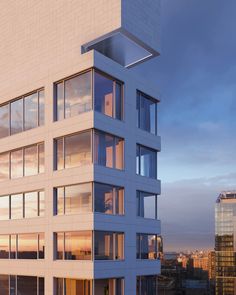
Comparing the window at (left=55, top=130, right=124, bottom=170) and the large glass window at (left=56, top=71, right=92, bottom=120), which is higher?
the large glass window at (left=56, top=71, right=92, bottom=120)

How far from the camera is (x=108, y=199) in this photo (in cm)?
2841

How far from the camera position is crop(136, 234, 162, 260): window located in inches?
1204

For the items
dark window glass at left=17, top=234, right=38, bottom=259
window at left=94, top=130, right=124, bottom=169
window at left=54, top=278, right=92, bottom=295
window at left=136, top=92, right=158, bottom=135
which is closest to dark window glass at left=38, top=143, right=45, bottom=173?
dark window glass at left=17, top=234, right=38, bottom=259

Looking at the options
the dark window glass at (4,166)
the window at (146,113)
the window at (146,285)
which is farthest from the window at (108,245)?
the dark window glass at (4,166)

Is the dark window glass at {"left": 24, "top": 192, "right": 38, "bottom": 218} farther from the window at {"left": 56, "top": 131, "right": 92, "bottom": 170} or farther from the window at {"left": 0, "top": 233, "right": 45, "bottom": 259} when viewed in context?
the window at {"left": 56, "top": 131, "right": 92, "bottom": 170}

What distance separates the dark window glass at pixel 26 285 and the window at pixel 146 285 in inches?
236

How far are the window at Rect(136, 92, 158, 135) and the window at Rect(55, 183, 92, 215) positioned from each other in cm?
593

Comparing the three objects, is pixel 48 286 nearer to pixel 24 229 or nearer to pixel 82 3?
pixel 24 229

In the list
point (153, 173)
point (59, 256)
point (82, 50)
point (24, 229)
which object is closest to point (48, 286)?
point (59, 256)

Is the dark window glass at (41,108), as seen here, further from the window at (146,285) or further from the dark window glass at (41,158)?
the window at (146,285)

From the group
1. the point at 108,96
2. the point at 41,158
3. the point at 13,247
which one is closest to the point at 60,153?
the point at 41,158

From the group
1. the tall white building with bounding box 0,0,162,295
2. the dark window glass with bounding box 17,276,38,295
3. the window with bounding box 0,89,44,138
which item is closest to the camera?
the tall white building with bounding box 0,0,162,295

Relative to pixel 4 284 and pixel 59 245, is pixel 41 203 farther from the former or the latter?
pixel 4 284

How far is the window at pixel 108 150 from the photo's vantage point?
92.2 ft
